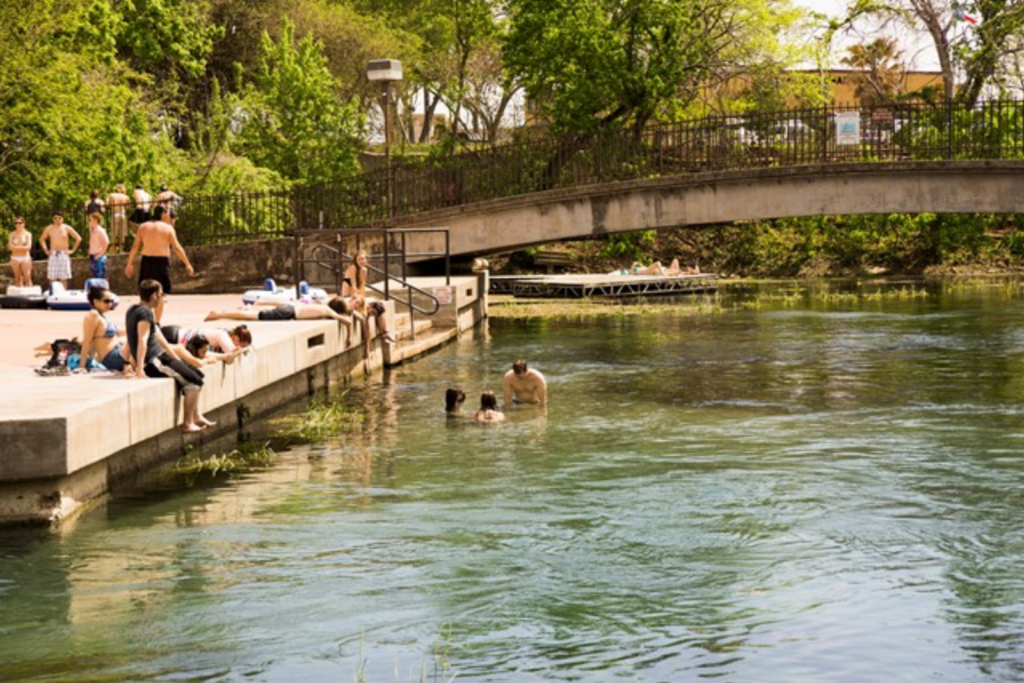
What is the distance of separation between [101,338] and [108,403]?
2898mm

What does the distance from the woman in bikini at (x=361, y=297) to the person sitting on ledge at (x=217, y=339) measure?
23.7ft

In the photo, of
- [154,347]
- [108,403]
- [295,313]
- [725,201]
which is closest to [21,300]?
[295,313]

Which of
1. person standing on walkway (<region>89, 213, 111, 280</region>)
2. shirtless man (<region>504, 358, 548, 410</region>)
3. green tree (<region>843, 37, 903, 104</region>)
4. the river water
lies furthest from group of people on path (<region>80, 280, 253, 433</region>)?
green tree (<region>843, 37, 903, 104</region>)

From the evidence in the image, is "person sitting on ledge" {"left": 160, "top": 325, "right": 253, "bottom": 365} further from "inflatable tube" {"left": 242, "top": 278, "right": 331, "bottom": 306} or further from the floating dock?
the floating dock

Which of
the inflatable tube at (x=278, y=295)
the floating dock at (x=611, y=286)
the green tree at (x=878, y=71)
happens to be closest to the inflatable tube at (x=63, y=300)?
the inflatable tube at (x=278, y=295)

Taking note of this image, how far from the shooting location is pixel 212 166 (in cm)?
5194

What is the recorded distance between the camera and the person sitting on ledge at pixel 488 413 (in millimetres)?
21703

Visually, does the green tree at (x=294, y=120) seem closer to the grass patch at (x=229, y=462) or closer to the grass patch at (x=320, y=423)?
the grass patch at (x=320, y=423)

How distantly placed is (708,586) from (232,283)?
90.8ft

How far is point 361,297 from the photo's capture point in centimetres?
2802

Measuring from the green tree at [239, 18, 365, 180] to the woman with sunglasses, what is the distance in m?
42.6

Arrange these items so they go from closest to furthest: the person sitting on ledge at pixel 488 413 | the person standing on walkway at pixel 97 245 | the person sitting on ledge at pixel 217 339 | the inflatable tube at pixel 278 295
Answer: the person sitting on ledge at pixel 217 339 < the person sitting on ledge at pixel 488 413 < the inflatable tube at pixel 278 295 < the person standing on walkway at pixel 97 245

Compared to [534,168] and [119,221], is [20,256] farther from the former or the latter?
[534,168]

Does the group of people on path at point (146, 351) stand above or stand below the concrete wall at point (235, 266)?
below
